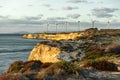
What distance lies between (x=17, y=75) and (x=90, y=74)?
13.7 ft

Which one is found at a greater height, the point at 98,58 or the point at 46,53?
the point at 98,58

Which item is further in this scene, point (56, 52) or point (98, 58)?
point (56, 52)

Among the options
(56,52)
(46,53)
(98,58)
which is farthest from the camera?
(46,53)

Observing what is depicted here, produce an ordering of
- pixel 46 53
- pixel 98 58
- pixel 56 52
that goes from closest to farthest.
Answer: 1. pixel 98 58
2. pixel 56 52
3. pixel 46 53

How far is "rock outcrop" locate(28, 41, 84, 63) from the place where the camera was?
147 ft

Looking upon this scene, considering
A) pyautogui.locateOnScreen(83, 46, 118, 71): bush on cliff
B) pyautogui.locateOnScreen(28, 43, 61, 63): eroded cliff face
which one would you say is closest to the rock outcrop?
pyautogui.locateOnScreen(28, 43, 61, 63): eroded cliff face

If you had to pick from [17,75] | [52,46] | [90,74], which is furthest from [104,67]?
[52,46]

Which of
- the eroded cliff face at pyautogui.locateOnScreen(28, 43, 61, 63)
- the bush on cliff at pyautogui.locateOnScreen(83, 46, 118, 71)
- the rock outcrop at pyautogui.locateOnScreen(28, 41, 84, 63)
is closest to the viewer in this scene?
the bush on cliff at pyautogui.locateOnScreen(83, 46, 118, 71)

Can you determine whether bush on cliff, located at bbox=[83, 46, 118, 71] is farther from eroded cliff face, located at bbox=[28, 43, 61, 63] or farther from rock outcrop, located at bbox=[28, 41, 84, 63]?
eroded cliff face, located at bbox=[28, 43, 61, 63]

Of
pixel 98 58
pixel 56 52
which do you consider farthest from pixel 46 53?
pixel 98 58

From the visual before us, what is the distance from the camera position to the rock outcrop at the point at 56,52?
4466cm

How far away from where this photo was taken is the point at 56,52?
46.8m

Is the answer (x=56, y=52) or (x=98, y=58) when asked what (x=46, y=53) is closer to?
(x=56, y=52)

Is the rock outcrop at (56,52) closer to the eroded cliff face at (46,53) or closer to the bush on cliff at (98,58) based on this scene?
the eroded cliff face at (46,53)
